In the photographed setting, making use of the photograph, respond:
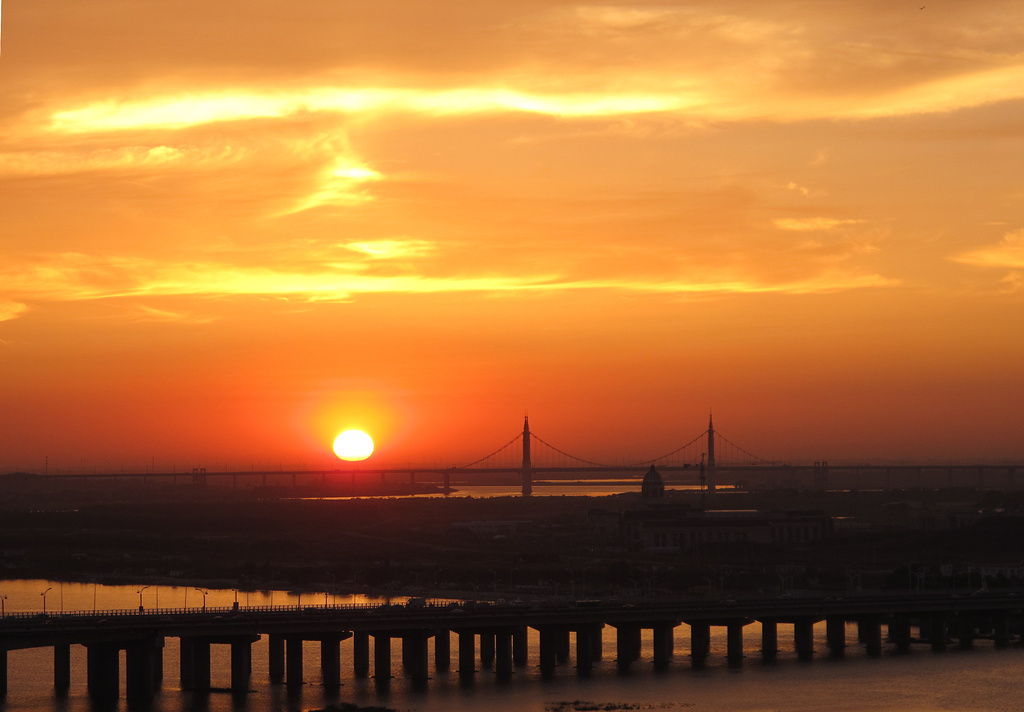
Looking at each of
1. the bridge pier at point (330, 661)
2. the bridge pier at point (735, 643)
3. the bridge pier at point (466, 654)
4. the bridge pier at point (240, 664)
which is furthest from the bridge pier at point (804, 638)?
the bridge pier at point (240, 664)

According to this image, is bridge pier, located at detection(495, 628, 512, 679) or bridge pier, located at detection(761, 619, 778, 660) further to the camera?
bridge pier, located at detection(761, 619, 778, 660)

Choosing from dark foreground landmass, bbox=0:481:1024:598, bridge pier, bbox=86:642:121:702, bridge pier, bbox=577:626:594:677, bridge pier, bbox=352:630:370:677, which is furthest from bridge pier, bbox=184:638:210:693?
dark foreground landmass, bbox=0:481:1024:598

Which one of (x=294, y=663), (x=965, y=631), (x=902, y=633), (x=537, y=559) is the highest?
(x=294, y=663)

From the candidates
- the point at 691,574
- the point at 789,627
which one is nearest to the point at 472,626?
the point at 789,627

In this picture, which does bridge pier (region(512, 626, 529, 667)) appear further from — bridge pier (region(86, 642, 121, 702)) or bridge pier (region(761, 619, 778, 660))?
bridge pier (region(86, 642, 121, 702))

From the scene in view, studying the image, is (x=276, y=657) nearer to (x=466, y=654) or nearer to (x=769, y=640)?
(x=466, y=654)

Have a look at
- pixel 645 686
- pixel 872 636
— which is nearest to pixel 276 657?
pixel 645 686

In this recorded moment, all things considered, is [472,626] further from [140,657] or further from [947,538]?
[947,538]

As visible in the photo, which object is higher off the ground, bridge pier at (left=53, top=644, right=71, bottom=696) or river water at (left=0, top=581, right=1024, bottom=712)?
bridge pier at (left=53, top=644, right=71, bottom=696)
